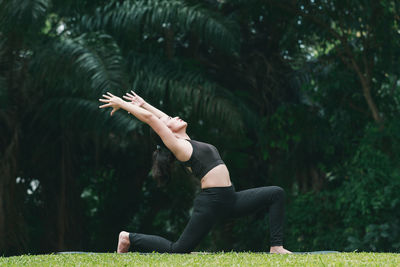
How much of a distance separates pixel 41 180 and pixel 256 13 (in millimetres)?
5225

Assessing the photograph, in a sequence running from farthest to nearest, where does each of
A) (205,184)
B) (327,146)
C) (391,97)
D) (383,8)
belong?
(327,146) < (391,97) < (383,8) < (205,184)

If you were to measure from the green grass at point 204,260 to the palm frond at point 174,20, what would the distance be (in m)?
5.90

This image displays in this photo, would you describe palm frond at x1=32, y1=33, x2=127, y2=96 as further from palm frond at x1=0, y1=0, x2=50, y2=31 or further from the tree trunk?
the tree trunk

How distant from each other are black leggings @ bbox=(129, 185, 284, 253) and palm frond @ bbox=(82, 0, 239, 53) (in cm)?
569

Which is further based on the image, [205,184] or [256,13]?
[256,13]

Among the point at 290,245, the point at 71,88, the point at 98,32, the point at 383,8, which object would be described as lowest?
the point at 290,245

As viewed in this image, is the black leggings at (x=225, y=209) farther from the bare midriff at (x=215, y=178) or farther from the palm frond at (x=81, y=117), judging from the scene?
the palm frond at (x=81, y=117)

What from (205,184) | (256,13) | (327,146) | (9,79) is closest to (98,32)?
(9,79)

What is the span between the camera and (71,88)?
36.3 feet

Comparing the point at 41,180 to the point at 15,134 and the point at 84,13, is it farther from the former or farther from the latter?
the point at 84,13

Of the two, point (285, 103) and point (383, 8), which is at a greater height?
point (383, 8)

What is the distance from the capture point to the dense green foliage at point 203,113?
416 inches

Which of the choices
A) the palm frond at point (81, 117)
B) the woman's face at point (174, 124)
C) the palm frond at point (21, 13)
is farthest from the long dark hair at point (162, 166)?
the palm frond at point (21, 13)

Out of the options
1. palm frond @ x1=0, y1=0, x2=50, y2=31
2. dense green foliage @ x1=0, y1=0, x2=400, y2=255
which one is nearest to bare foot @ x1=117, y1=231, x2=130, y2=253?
dense green foliage @ x1=0, y1=0, x2=400, y2=255
